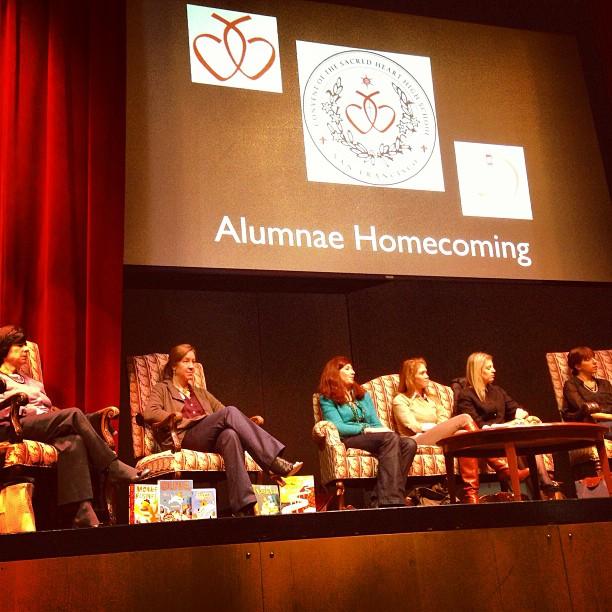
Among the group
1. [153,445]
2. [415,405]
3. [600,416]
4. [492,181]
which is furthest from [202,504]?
[492,181]

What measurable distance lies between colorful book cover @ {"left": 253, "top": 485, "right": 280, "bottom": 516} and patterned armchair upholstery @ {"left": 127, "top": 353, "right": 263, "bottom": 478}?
28 centimetres

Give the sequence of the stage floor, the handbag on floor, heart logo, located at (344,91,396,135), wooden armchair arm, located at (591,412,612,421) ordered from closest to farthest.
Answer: the stage floor < the handbag on floor < wooden armchair arm, located at (591,412,612,421) < heart logo, located at (344,91,396,135)

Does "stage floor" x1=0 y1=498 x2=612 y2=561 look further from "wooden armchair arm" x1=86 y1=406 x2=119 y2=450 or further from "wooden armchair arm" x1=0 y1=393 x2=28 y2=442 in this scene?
"wooden armchair arm" x1=86 y1=406 x2=119 y2=450

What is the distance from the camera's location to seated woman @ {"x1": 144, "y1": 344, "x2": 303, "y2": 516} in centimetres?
366

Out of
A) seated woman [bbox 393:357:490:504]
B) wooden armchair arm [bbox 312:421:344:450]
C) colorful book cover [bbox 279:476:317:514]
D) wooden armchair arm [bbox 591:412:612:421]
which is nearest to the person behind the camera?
colorful book cover [bbox 279:476:317:514]

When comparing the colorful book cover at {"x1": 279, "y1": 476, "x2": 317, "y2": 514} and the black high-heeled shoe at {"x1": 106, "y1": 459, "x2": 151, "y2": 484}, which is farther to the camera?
the colorful book cover at {"x1": 279, "y1": 476, "x2": 317, "y2": 514}

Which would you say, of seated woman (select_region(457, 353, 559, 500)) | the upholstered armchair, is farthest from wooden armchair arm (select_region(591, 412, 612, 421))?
the upholstered armchair

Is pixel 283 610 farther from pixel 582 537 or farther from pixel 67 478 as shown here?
pixel 67 478

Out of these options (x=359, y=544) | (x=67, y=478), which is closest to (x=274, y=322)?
(x=67, y=478)

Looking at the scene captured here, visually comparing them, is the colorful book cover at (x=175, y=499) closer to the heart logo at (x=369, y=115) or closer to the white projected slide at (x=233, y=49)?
the white projected slide at (x=233, y=49)

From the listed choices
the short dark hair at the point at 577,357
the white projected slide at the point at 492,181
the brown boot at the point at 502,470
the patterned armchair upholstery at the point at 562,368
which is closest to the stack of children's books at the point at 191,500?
the brown boot at the point at 502,470

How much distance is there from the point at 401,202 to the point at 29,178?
205cm

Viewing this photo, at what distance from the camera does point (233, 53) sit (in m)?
4.91

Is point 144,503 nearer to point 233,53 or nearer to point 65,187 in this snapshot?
point 65,187
